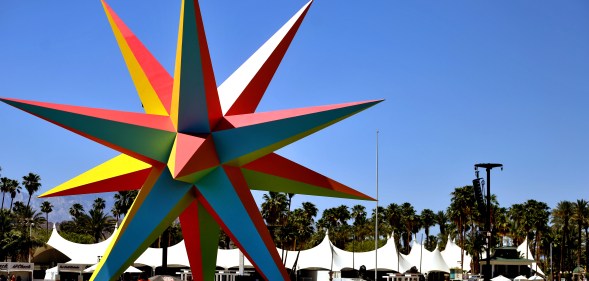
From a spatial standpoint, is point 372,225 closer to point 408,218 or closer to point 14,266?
point 408,218

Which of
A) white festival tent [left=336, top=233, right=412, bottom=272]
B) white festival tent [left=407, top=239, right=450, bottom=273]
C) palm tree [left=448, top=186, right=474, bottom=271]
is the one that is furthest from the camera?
palm tree [left=448, top=186, right=474, bottom=271]

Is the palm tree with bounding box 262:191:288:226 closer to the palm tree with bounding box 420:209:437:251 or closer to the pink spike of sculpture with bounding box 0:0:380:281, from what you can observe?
the palm tree with bounding box 420:209:437:251

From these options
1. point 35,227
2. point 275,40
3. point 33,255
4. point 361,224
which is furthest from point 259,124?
point 35,227

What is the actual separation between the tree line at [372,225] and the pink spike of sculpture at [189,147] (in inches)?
2541

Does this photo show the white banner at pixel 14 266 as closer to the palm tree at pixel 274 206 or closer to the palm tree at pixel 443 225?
the palm tree at pixel 274 206

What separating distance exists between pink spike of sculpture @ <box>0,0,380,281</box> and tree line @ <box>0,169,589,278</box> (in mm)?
64549

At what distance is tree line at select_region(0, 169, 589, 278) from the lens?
298 ft

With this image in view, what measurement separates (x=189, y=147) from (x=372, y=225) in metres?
117

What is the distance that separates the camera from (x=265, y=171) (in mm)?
19531

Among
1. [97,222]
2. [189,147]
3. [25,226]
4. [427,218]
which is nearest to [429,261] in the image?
[427,218]

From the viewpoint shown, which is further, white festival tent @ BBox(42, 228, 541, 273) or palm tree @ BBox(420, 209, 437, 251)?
palm tree @ BBox(420, 209, 437, 251)

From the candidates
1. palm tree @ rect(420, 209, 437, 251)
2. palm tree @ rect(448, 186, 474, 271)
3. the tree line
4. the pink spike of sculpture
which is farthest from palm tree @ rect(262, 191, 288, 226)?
the pink spike of sculpture

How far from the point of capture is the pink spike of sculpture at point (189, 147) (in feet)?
56.6

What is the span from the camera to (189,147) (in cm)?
1722
